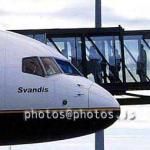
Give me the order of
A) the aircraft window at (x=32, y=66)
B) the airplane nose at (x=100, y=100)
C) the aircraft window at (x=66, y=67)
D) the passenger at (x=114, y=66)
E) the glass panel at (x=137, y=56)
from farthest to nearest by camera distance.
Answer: the glass panel at (x=137, y=56) → the passenger at (x=114, y=66) → the aircraft window at (x=66, y=67) → the airplane nose at (x=100, y=100) → the aircraft window at (x=32, y=66)

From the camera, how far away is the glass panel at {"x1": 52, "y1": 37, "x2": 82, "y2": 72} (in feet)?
120

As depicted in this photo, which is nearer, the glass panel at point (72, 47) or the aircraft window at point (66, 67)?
the aircraft window at point (66, 67)

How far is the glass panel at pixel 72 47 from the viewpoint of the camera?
36.4m

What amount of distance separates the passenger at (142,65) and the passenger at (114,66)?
153 cm

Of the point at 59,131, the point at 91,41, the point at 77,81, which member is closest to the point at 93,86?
the point at 77,81

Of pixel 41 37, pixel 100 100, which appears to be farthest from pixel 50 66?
pixel 41 37

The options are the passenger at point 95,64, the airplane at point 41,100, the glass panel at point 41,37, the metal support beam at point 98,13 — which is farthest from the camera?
the passenger at point 95,64

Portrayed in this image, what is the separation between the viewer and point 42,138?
19.5m

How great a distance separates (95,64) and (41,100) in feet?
58.6

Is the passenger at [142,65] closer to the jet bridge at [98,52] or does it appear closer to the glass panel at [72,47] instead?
the jet bridge at [98,52]

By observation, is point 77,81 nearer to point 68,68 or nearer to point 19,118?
point 68,68

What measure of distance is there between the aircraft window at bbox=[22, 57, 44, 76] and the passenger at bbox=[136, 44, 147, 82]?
60.7ft

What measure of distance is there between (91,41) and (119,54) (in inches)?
64.7

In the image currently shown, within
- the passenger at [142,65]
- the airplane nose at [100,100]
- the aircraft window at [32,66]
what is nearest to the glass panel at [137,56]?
the passenger at [142,65]
